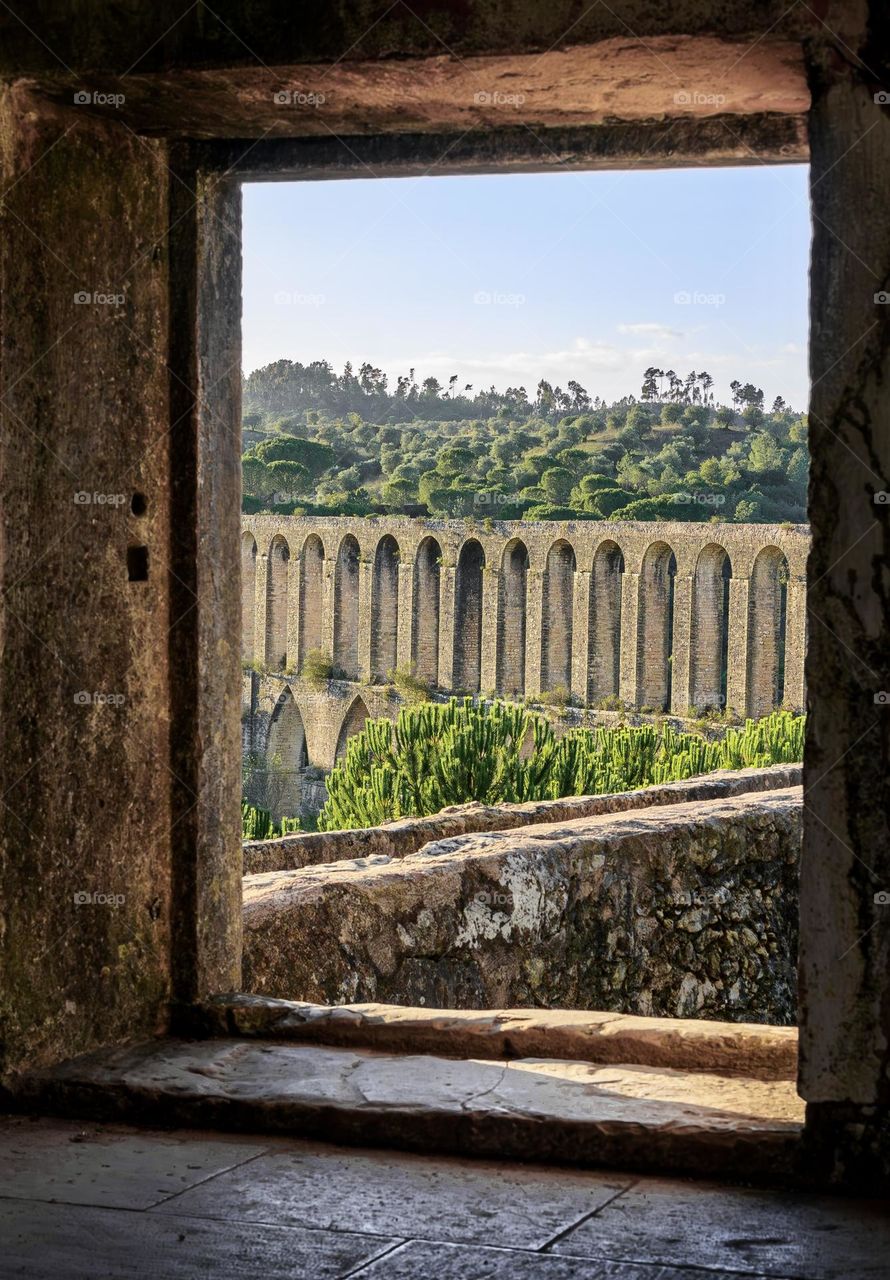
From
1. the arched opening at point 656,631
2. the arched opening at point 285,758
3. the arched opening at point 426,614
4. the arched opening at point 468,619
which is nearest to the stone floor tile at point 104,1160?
the arched opening at point 656,631

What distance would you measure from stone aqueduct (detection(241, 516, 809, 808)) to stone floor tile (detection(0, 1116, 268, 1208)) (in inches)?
1147

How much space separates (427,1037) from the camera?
3344mm

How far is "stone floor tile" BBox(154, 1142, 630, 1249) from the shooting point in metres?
2.42

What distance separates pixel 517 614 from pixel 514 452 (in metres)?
16.4

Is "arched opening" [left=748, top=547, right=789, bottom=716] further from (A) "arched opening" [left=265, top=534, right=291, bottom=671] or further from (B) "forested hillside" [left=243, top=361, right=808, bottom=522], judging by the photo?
(A) "arched opening" [left=265, top=534, right=291, bottom=671]

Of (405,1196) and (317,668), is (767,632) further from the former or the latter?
(405,1196)

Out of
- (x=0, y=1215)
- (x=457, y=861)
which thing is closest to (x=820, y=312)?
(x=0, y=1215)

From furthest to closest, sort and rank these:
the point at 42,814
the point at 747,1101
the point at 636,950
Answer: the point at 636,950 < the point at 42,814 < the point at 747,1101

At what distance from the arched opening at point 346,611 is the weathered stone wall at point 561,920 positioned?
42491mm

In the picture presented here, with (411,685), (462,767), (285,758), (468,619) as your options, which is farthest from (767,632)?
(462,767)

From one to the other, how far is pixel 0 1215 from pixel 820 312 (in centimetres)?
200

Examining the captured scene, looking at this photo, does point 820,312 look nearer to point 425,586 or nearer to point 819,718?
point 819,718

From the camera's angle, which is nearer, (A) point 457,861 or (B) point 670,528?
(A) point 457,861

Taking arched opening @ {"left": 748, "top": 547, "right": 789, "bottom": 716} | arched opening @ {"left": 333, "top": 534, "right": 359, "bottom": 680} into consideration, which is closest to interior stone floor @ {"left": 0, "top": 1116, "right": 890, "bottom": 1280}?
arched opening @ {"left": 748, "top": 547, "right": 789, "bottom": 716}
